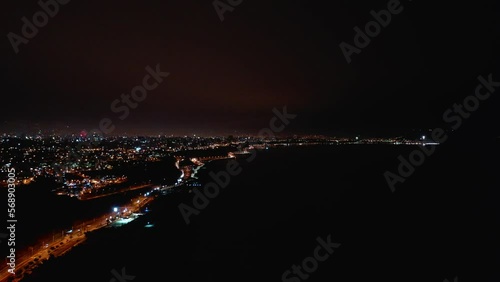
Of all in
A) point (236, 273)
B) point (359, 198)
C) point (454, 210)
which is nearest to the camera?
point (236, 273)

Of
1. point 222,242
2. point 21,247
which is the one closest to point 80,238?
point 21,247

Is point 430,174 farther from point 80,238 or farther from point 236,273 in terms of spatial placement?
point 80,238

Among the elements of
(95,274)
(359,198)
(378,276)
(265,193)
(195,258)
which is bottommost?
(378,276)

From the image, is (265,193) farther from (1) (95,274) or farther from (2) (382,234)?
(1) (95,274)

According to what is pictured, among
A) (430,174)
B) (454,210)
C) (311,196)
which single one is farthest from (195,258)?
(430,174)

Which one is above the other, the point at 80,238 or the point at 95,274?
the point at 80,238

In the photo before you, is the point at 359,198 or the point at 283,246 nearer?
the point at 283,246

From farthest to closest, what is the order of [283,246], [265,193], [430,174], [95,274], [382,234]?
[430,174]
[265,193]
[382,234]
[283,246]
[95,274]
